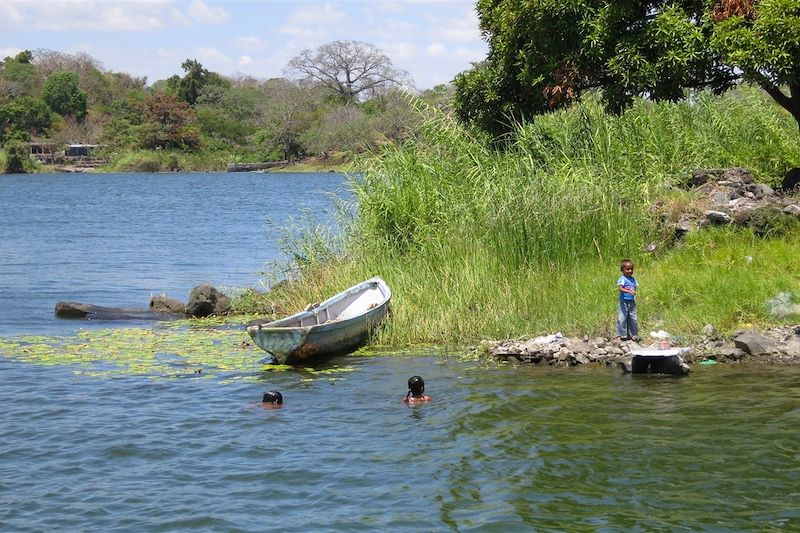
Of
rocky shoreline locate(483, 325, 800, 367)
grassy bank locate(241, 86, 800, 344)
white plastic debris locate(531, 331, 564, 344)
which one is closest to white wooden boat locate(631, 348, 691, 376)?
rocky shoreline locate(483, 325, 800, 367)

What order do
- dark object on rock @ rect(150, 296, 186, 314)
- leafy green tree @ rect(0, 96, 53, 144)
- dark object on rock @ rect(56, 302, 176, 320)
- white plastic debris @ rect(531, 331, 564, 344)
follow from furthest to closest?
leafy green tree @ rect(0, 96, 53, 144) < dark object on rock @ rect(150, 296, 186, 314) < dark object on rock @ rect(56, 302, 176, 320) < white plastic debris @ rect(531, 331, 564, 344)

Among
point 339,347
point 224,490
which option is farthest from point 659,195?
point 224,490

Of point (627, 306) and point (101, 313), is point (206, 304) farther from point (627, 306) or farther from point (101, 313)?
point (627, 306)

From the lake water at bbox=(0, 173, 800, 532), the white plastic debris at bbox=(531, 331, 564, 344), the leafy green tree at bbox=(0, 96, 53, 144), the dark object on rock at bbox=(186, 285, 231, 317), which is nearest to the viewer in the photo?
the lake water at bbox=(0, 173, 800, 532)

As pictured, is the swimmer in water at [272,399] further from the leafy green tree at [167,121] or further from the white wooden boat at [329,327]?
the leafy green tree at [167,121]

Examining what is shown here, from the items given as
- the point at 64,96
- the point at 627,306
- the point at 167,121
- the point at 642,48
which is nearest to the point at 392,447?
the point at 627,306

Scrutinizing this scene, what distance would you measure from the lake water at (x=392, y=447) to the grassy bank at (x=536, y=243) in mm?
1189

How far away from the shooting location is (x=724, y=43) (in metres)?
16.7

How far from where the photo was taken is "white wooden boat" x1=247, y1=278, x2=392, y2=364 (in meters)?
15.1

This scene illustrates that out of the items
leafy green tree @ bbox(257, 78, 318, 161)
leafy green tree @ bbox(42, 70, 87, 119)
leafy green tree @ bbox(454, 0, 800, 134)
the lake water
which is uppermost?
leafy green tree @ bbox(42, 70, 87, 119)

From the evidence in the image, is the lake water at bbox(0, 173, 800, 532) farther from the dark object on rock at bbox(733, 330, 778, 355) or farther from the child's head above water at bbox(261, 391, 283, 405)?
the dark object on rock at bbox(733, 330, 778, 355)

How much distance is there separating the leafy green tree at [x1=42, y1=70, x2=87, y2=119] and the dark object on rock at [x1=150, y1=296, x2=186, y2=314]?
99.4m

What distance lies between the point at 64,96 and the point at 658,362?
110328mm

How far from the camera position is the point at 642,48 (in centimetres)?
1773
